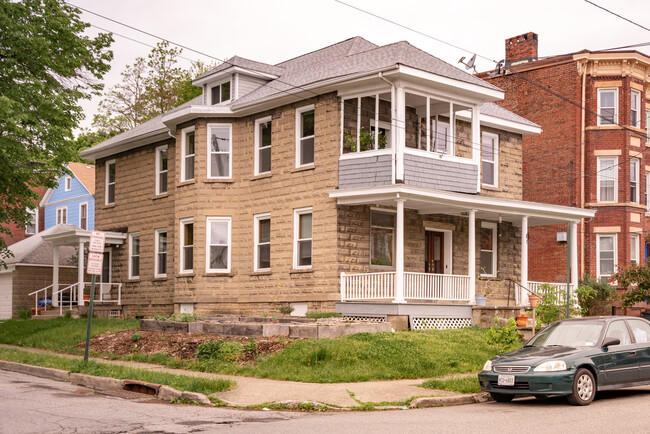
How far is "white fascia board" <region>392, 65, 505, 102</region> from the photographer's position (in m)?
20.6

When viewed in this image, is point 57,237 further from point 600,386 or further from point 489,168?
point 600,386

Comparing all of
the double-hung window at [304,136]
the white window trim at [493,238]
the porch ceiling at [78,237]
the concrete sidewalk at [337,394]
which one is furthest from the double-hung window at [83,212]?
the concrete sidewalk at [337,394]

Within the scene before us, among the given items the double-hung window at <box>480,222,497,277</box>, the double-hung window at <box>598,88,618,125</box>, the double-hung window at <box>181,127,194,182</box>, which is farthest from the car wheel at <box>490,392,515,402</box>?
the double-hung window at <box>598,88,618,125</box>

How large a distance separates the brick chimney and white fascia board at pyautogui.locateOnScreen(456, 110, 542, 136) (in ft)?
25.3

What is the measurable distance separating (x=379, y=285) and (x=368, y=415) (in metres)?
10.2

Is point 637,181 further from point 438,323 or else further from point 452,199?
point 438,323

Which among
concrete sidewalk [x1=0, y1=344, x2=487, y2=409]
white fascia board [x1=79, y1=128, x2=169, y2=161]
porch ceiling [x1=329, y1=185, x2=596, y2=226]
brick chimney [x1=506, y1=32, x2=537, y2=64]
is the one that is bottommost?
concrete sidewalk [x1=0, y1=344, x2=487, y2=409]

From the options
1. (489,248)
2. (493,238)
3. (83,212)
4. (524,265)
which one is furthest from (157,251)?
(83,212)

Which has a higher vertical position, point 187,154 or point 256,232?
point 187,154

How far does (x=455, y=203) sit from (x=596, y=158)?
42.4ft

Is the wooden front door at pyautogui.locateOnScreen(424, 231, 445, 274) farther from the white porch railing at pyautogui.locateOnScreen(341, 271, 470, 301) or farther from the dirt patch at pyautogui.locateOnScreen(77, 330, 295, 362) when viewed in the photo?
the dirt patch at pyautogui.locateOnScreen(77, 330, 295, 362)

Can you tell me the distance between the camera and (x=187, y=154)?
2602 centimetres

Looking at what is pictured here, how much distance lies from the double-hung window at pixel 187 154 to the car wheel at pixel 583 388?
1678 centimetres

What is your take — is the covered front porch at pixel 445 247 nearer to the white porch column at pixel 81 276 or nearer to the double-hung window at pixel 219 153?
the double-hung window at pixel 219 153
